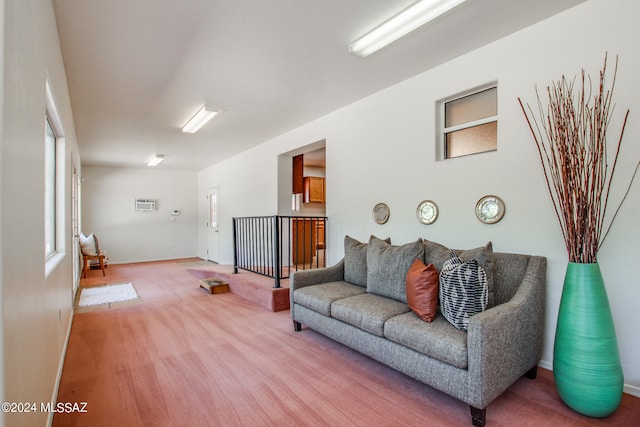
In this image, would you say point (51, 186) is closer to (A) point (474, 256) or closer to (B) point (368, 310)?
(B) point (368, 310)

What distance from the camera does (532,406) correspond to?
199cm

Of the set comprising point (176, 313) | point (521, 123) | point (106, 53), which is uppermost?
point (106, 53)

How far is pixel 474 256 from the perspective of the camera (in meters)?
2.37

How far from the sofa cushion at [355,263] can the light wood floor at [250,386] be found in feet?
2.18

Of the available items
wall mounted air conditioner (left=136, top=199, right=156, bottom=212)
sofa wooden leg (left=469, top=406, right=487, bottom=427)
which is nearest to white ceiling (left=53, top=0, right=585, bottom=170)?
sofa wooden leg (left=469, top=406, right=487, bottom=427)

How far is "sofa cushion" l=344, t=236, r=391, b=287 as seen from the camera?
329cm

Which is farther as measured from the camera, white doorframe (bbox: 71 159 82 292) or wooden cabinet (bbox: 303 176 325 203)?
wooden cabinet (bbox: 303 176 325 203)

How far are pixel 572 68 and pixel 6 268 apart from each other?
328cm

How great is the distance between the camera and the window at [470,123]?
2.83 metres

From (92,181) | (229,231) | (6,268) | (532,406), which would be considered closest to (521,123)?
(532,406)

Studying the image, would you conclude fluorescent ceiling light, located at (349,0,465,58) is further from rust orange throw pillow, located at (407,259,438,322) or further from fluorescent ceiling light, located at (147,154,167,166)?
fluorescent ceiling light, located at (147,154,167,166)

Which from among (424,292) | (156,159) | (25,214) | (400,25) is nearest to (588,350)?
(424,292)

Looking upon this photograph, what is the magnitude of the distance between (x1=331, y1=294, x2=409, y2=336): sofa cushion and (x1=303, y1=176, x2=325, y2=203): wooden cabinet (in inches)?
191

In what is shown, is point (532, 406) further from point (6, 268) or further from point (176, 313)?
point (176, 313)
